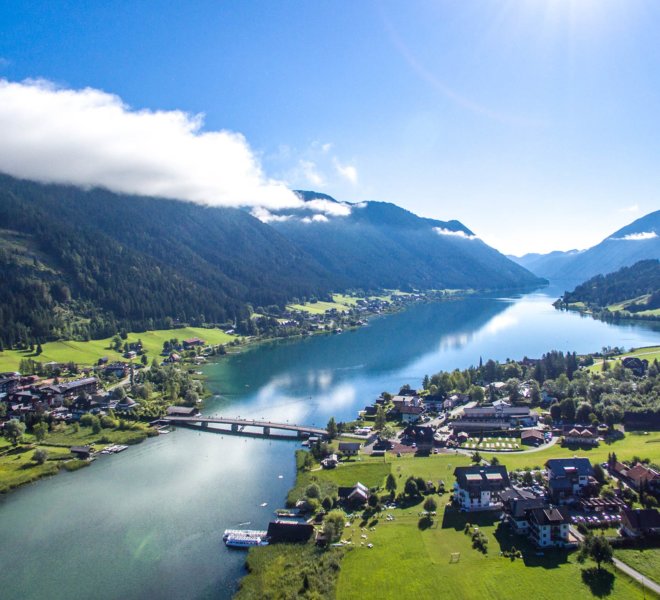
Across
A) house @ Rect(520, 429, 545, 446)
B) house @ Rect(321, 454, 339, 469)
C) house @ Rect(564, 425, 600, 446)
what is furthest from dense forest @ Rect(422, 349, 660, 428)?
house @ Rect(321, 454, 339, 469)

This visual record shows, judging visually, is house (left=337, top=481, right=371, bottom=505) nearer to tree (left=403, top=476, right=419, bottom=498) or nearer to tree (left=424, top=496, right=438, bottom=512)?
tree (left=403, top=476, right=419, bottom=498)

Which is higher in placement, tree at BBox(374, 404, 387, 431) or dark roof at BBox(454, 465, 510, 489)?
dark roof at BBox(454, 465, 510, 489)

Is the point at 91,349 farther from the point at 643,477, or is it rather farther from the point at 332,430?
the point at 643,477

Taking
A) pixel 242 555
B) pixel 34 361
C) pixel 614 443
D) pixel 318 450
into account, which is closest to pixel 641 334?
pixel 614 443

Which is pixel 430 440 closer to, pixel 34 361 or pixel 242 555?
pixel 242 555

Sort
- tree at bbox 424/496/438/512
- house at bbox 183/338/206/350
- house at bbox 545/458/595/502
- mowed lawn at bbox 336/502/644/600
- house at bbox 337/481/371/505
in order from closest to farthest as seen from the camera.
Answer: mowed lawn at bbox 336/502/644/600 → tree at bbox 424/496/438/512 → house at bbox 545/458/595/502 → house at bbox 337/481/371/505 → house at bbox 183/338/206/350

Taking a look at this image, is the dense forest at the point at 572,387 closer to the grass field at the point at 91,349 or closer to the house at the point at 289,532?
the house at the point at 289,532
